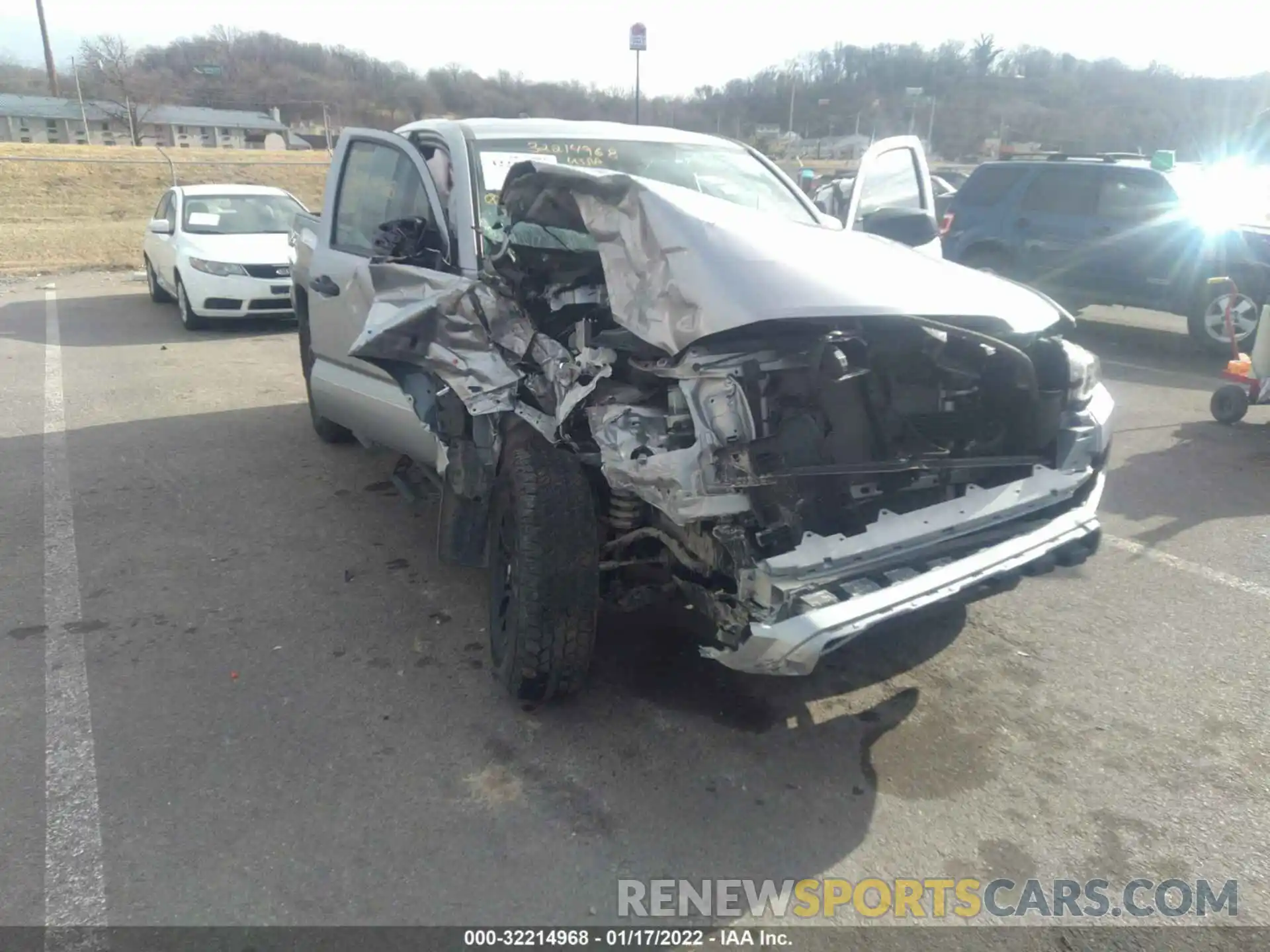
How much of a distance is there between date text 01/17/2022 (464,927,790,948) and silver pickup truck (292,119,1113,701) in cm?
70

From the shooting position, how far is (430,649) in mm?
3855

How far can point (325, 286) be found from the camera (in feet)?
16.6

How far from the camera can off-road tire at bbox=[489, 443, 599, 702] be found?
3105mm

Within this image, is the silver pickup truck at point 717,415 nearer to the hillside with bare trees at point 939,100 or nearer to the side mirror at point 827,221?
the side mirror at point 827,221

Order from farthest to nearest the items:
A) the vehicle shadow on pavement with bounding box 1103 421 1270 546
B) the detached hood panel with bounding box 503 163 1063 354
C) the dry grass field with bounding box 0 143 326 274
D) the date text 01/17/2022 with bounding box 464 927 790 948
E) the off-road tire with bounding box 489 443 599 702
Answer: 1. the dry grass field with bounding box 0 143 326 274
2. the vehicle shadow on pavement with bounding box 1103 421 1270 546
3. the off-road tire with bounding box 489 443 599 702
4. the detached hood panel with bounding box 503 163 1063 354
5. the date text 01/17/2022 with bounding box 464 927 790 948

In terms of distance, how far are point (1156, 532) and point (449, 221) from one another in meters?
3.94

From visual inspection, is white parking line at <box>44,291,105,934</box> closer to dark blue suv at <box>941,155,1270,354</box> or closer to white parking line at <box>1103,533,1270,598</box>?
white parking line at <box>1103,533,1270,598</box>

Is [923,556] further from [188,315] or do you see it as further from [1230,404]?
[188,315]

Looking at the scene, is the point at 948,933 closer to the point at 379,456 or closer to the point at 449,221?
the point at 449,221

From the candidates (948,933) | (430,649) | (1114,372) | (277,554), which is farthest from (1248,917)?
(1114,372)

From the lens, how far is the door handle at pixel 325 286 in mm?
4977

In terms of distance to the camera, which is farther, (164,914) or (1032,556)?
(1032,556)

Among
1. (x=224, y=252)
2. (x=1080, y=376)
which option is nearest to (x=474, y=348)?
(x=1080, y=376)

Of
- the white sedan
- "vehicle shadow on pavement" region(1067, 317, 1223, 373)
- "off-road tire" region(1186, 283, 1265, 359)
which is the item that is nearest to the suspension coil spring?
"vehicle shadow on pavement" region(1067, 317, 1223, 373)
